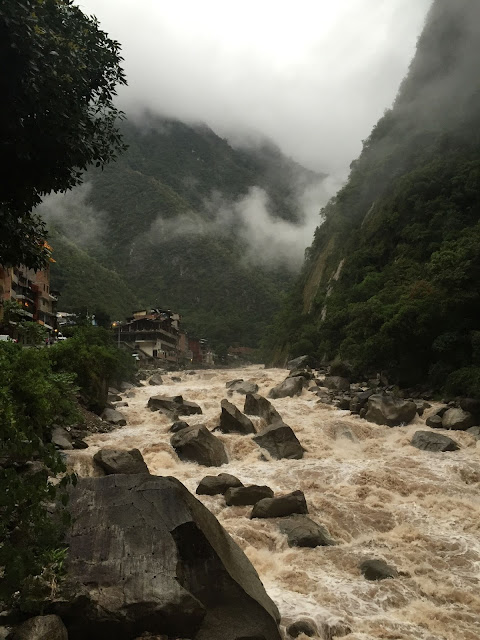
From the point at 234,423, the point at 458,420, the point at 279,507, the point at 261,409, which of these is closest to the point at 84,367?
the point at 234,423

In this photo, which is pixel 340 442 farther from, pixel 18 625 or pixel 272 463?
pixel 18 625

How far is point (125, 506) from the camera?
24.6 ft

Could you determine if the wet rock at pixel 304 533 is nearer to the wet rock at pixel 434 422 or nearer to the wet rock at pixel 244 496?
the wet rock at pixel 244 496

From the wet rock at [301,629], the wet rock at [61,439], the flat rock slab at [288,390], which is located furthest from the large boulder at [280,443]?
the flat rock slab at [288,390]

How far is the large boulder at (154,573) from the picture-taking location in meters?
6.02

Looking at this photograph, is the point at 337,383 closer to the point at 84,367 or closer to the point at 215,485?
the point at 84,367

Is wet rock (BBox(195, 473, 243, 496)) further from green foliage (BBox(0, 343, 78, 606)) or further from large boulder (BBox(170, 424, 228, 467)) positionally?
green foliage (BBox(0, 343, 78, 606))

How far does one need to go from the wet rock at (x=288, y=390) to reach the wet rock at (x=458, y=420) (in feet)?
33.5

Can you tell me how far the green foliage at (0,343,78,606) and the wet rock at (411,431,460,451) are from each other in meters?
13.6

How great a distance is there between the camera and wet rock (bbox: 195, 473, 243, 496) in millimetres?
13352

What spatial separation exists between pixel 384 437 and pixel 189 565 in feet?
50.5

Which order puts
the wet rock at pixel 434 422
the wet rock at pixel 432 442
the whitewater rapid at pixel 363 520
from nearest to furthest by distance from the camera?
the whitewater rapid at pixel 363 520 → the wet rock at pixel 432 442 → the wet rock at pixel 434 422

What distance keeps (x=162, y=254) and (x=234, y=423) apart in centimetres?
11389

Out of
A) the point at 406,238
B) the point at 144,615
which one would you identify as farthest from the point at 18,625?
the point at 406,238
